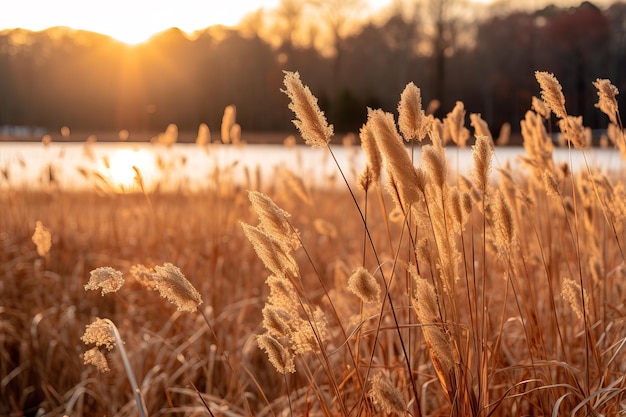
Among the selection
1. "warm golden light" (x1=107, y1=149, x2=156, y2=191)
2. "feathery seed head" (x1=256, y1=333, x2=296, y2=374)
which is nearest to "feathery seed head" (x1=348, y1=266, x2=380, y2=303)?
"feathery seed head" (x1=256, y1=333, x2=296, y2=374)

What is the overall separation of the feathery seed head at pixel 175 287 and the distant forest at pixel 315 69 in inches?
1107

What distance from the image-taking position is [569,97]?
34.3 m

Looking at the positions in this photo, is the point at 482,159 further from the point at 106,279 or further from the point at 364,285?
the point at 106,279

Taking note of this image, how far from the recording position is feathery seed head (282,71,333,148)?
35.9 inches

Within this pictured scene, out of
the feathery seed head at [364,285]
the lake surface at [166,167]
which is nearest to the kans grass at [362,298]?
the feathery seed head at [364,285]

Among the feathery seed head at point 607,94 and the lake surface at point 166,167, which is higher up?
the feathery seed head at point 607,94

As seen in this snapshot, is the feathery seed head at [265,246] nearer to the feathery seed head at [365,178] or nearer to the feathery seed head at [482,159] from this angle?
the feathery seed head at [365,178]

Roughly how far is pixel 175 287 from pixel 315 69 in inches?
1530

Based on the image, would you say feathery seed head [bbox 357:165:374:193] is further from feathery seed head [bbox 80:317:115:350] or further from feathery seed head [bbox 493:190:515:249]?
feathery seed head [bbox 80:317:115:350]

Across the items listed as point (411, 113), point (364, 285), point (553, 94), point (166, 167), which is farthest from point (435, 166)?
point (166, 167)

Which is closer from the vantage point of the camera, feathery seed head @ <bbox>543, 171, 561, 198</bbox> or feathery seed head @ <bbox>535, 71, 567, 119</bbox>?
feathery seed head @ <bbox>535, 71, 567, 119</bbox>

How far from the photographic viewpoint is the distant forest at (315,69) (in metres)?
33.8

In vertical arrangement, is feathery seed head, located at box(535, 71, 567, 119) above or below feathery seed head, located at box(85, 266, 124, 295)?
above

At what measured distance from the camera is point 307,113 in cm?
93
